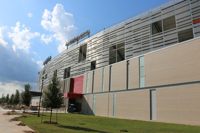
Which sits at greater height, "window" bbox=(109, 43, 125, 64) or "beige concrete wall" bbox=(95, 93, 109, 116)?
"window" bbox=(109, 43, 125, 64)

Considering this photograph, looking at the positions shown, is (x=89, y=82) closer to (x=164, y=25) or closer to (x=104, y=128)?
(x=164, y=25)

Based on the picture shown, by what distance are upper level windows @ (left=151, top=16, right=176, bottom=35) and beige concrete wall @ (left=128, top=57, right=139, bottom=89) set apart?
7.08 m

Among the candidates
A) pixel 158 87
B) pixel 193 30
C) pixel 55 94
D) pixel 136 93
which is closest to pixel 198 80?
pixel 158 87

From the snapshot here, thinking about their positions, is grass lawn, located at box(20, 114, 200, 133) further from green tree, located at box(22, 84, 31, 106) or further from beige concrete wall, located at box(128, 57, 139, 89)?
green tree, located at box(22, 84, 31, 106)

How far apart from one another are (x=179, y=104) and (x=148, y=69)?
9.21 m

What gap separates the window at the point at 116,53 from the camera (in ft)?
183

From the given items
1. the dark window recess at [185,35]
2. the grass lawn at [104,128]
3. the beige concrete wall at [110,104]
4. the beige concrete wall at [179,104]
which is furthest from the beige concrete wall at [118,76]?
the grass lawn at [104,128]

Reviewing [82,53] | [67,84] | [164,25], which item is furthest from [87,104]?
[164,25]

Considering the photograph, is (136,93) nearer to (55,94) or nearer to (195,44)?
(195,44)

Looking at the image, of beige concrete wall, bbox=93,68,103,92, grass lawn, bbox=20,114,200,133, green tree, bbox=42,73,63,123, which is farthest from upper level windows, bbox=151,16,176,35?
green tree, bbox=42,73,63,123

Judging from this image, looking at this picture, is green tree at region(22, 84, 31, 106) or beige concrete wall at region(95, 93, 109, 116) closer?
beige concrete wall at region(95, 93, 109, 116)

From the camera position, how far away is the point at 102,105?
5369 cm

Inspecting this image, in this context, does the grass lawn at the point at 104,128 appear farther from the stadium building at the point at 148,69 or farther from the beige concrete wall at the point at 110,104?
the beige concrete wall at the point at 110,104

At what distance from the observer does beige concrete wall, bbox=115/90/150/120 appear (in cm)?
3947
